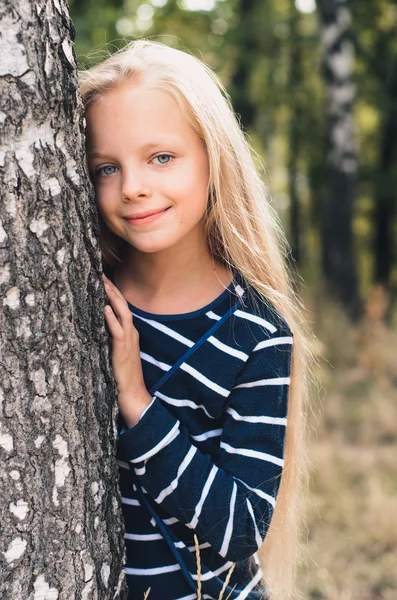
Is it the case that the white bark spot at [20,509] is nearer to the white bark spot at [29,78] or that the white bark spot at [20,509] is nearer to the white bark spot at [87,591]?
the white bark spot at [87,591]

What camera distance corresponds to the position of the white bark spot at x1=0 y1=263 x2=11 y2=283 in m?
1.18

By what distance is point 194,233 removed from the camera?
5.50ft

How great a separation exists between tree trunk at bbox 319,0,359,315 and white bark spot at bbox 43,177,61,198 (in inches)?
279

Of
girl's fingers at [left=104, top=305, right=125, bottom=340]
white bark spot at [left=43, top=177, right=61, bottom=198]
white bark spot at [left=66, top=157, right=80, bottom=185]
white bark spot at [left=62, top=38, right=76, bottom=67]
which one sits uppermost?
white bark spot at [left=62, top=38, right=76, bottom=67]

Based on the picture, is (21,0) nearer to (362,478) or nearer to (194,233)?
(194,233)

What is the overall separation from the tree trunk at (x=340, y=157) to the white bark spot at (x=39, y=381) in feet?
23.2

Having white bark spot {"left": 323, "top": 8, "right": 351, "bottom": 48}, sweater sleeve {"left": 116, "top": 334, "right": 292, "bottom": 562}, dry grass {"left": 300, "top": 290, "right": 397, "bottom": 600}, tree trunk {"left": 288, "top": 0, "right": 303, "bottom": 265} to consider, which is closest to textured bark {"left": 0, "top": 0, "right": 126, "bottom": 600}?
sweater sleeve {"left": 116, "top": 334, "right": 292, "bottom": 562}

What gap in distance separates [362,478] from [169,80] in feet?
11.4

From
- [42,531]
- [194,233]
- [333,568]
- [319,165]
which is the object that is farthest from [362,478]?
[319,165]

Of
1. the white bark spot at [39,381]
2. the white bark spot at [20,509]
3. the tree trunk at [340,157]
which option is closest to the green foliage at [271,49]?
the tree trunk at [340,157]

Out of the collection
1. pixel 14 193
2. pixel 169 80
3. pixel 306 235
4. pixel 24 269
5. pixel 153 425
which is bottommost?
pixel 153 425

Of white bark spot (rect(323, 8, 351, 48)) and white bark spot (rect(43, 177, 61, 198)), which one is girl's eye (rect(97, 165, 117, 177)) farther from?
white bark spot (rect(323, 8, 351, 48))

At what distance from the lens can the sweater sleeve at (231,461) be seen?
4.68 feet

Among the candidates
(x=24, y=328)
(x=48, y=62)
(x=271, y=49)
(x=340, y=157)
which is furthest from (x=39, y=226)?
(x=271, y=49)
